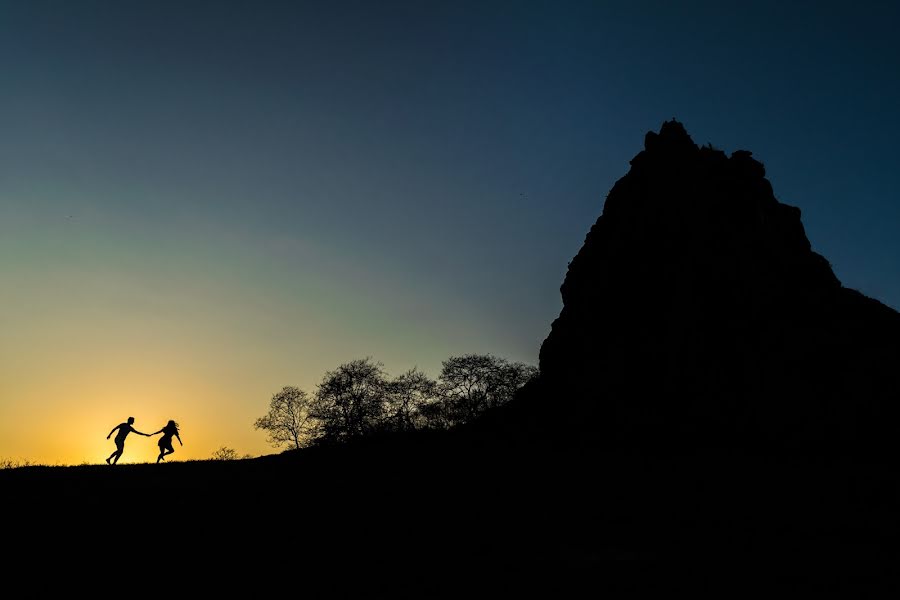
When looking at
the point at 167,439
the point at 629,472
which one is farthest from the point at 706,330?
the point at 167,439

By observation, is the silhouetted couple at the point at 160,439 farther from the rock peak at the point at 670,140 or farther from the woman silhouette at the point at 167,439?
the rock peak at the point at 670,140

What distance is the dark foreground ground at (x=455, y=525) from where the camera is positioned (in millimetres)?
7906

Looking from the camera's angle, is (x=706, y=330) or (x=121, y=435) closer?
(x=121, y=435)

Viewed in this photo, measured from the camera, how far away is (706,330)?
30.2 m

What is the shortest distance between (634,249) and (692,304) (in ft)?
24.5

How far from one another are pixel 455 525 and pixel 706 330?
25720mm

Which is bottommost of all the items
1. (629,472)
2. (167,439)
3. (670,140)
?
(629,472)

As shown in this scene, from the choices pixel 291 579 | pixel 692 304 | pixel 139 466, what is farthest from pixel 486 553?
pixel 692 304

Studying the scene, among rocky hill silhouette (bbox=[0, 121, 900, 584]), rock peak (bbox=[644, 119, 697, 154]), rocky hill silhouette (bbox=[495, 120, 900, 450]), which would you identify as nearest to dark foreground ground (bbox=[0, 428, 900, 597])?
rocky hill silhouette (bbox=[0, 121, 900, 584])

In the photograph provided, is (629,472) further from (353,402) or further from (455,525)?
(353,402)

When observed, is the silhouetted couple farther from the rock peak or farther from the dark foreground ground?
the rock peak

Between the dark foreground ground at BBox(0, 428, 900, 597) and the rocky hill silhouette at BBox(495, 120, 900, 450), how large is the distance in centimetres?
891

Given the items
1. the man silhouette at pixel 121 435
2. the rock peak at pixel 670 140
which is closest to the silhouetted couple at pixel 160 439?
the man silhouette at pixel 121 435

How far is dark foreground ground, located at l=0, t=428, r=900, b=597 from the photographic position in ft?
25.9
